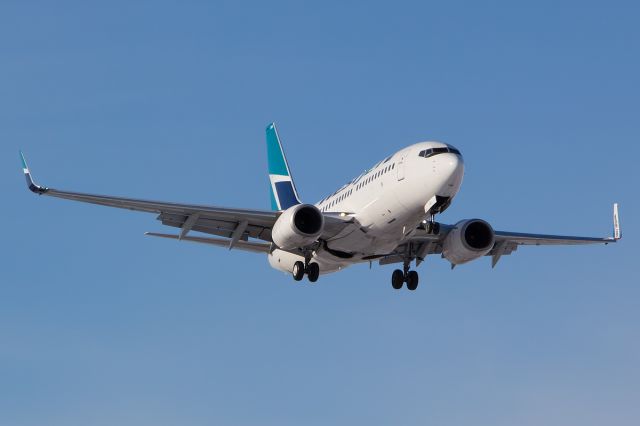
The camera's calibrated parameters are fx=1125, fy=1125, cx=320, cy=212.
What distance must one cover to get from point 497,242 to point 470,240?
3890 mm

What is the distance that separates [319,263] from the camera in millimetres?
44562

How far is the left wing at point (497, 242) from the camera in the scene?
4594 centimetres

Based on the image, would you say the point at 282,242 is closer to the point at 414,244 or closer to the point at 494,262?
the point at 414,244

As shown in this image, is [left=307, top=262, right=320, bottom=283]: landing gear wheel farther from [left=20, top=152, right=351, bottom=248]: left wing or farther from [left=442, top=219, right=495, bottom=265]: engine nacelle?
[left=442, top=219, right=495, bottom=265]: engine nacelle

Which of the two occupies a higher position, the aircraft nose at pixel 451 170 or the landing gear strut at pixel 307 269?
the aircraft nose at pixel 451 170

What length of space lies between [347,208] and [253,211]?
3.60 metres

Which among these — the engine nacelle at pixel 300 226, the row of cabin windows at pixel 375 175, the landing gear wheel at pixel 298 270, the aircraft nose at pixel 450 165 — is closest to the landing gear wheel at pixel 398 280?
the landing gear wheel at pixel 298 270

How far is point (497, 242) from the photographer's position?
4791 centimetres

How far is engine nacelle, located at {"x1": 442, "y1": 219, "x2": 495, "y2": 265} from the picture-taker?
44094mm

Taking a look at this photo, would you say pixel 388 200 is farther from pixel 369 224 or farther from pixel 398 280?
pixel 398 280

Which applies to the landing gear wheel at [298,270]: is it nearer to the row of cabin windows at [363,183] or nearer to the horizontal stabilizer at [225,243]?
the horizontal stabilizer at [225,243]

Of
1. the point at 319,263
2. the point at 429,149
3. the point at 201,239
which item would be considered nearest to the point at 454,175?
the point at 429,149

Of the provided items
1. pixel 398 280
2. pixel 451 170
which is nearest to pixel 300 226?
pixel 451 170

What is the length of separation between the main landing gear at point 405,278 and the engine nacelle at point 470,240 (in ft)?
7.35
